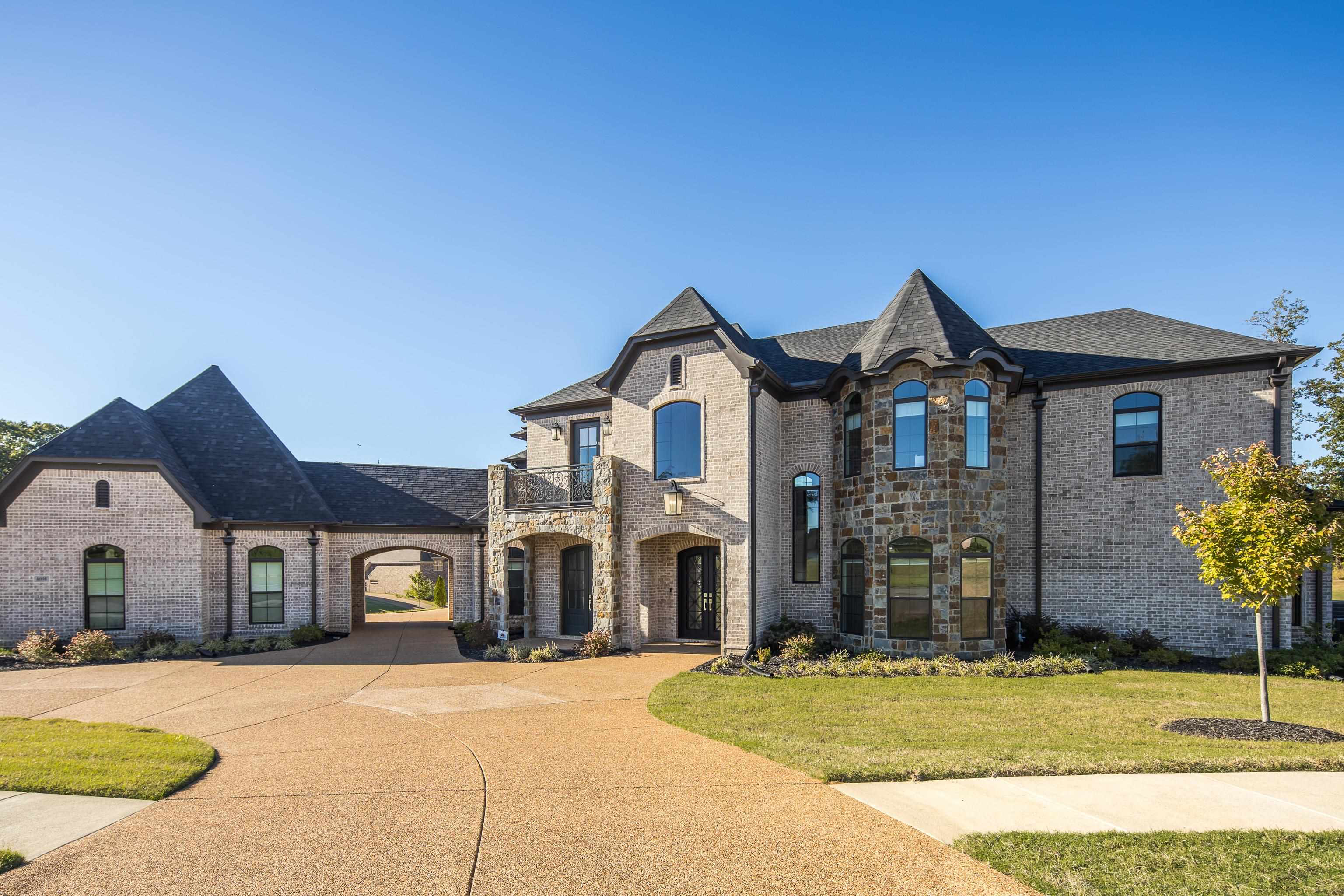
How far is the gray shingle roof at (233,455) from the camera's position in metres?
19.2

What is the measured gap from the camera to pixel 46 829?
5691 mm

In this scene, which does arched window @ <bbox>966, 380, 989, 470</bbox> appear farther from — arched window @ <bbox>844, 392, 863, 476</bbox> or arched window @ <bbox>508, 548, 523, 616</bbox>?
arched window @ <bbox>508, 548, 523, 616</bbox>

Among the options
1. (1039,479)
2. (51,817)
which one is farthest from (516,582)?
(1039,479)

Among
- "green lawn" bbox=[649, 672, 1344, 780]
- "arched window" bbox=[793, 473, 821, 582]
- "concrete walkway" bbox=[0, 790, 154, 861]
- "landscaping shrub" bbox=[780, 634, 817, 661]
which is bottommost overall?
"landscaping shrub" bbox=[780, 634, 817, 661]

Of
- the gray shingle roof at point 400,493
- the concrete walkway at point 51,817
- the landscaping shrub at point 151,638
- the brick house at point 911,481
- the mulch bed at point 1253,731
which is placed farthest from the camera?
the gray shingle roof at point 400,493

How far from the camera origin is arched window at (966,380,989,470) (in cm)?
1433

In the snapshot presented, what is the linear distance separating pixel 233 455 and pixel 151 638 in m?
5.87

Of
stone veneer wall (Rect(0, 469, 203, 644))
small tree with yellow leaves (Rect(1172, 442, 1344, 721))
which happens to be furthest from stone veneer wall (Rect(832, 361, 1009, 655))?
stone veneer wall (Rect(0, 469, 203, 644))

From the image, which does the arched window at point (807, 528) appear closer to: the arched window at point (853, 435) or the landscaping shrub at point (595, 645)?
the arched window at point (853, 435)

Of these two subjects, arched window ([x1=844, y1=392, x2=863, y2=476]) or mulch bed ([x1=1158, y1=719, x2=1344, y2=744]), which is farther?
arched window ([x1=844, y1=392, x2=863, y2=476])

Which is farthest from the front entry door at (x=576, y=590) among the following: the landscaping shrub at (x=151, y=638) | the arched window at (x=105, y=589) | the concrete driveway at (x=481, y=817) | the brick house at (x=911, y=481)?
the arched window at (x=105, y=589)

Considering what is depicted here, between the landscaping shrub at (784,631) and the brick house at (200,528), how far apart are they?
35.1 ft

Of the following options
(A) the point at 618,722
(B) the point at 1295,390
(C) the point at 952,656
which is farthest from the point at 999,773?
(B) the point at 1295,390

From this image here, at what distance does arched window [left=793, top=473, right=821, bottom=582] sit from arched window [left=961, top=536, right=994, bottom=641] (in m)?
3.30
